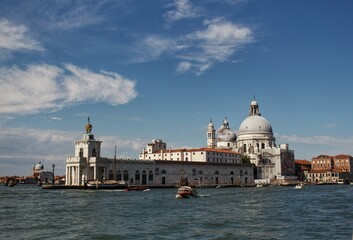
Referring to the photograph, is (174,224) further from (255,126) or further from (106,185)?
(255,126)

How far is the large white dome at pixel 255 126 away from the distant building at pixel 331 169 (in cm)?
2053

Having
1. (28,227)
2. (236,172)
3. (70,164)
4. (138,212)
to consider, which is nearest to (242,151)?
(236,172)

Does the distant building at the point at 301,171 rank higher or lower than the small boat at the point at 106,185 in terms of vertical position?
higher

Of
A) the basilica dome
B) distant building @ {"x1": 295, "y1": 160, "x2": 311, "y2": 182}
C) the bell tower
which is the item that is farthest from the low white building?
distant building @ {"x1": 295, "y1": 160, "x2": 311, "y2": 182}

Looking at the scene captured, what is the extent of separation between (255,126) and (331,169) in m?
29.6

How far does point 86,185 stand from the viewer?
81500 mm

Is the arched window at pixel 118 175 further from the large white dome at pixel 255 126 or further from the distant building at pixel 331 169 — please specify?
the distant building at pixel 331 169

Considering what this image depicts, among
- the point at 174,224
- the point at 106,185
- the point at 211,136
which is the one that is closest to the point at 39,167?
the point at 211,136

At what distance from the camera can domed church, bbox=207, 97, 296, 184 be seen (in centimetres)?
13338

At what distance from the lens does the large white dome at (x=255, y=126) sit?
13888 centimetres

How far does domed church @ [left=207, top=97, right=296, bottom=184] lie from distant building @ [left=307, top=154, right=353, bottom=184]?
9885 millimetres

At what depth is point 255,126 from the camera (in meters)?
139

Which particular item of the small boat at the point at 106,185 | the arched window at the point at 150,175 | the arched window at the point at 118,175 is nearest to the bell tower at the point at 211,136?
the arched window at the point at 150,175

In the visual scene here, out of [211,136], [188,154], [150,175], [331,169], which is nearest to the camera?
[150,175]
